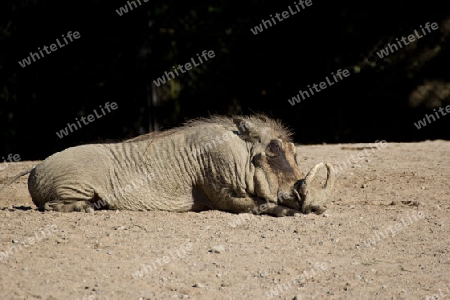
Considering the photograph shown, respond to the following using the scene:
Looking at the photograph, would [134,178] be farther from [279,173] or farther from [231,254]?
[231,254]

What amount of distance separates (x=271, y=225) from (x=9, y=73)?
345 inches

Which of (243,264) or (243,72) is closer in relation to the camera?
(243,264)

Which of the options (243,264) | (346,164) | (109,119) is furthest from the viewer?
(109,119)

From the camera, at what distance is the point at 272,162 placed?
6266 millimetres

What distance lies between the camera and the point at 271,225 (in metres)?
5.71

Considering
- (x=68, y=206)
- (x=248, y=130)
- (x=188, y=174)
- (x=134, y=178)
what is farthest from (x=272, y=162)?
(x=68, y=206)

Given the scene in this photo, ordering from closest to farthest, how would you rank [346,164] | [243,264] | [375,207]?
[243,264] < [375,207] < [346,164]

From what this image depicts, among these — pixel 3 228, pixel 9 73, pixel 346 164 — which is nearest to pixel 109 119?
pixel 9 73

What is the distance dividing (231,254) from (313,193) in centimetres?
142

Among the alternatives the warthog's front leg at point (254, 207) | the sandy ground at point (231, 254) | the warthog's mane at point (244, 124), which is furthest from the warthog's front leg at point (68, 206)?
the warthog's front leg at point (254, 207)

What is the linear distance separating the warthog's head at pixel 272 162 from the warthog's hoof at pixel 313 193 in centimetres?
6

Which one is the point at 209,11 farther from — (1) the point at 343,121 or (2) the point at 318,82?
(1) the point at 343,121

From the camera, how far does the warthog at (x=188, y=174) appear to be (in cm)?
621

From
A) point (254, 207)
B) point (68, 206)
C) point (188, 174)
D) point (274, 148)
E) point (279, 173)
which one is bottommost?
point (254, 207)
